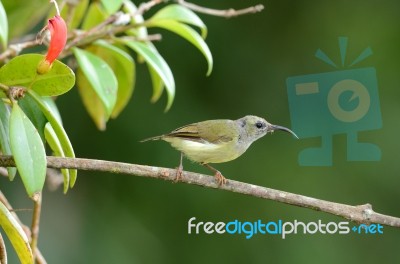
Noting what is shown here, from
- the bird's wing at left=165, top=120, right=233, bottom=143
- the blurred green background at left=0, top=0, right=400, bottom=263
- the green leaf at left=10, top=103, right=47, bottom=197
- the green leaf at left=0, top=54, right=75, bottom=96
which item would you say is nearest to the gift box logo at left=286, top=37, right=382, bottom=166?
the blurred green background at left=0, top=0, right=400, bottom=263

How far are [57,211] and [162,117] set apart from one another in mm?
775

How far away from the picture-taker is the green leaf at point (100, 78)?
1930mm

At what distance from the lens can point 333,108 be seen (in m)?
3.85

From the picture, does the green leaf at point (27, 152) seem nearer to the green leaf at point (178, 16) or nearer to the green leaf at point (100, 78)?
the green leaf at point (100, 78)

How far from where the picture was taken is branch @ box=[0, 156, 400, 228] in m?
1.48

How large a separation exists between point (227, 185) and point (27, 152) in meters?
0.48

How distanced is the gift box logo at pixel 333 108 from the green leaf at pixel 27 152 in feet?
7.67

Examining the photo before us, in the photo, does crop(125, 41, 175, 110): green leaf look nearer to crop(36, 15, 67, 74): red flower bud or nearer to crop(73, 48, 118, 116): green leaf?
crop(73, 48, 118, 116): green leaf

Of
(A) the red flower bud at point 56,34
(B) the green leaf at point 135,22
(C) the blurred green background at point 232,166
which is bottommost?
(C) the blurred green background at point 232,166

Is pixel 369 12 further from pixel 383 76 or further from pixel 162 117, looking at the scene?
pixel 162 117

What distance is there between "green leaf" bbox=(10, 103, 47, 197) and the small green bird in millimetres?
733

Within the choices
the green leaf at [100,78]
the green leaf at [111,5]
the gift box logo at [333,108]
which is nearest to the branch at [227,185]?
the green leaf at [100,78]

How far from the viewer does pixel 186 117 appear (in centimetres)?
412

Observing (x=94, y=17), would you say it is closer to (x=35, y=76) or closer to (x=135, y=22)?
(x=135, y=22)
